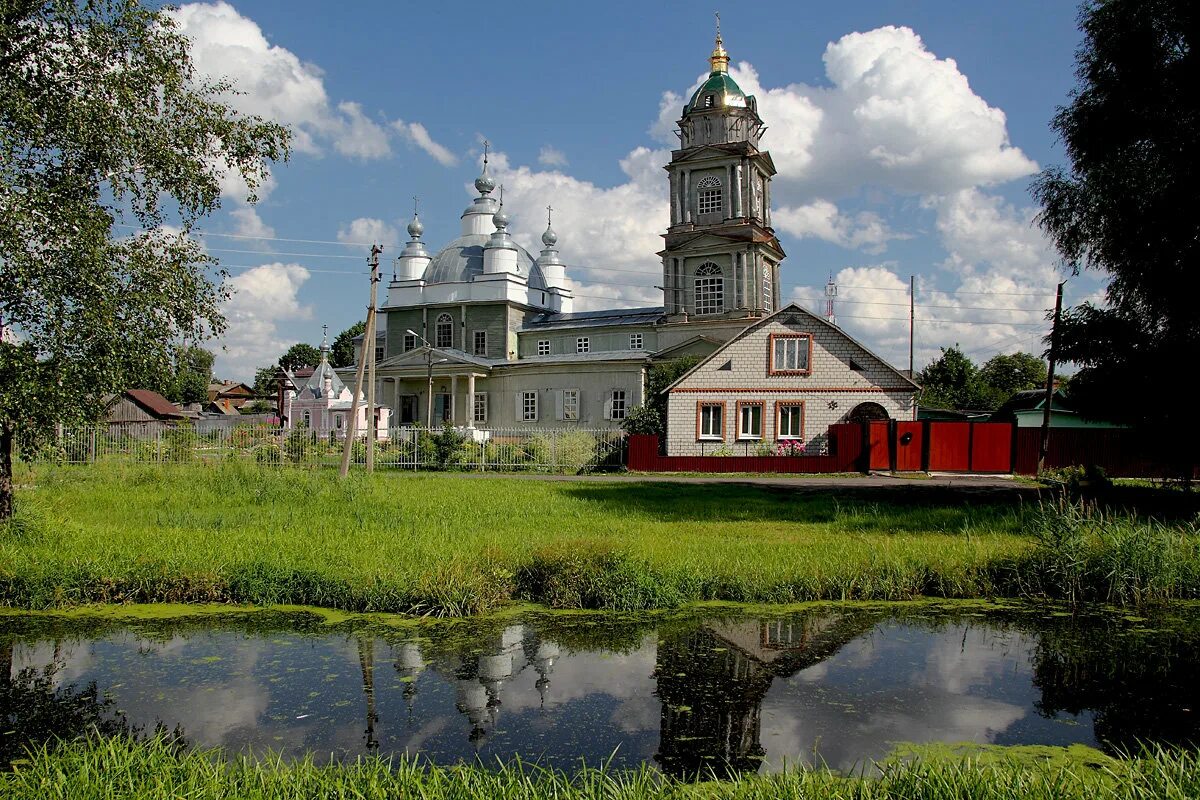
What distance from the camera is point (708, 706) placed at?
6.67 meters

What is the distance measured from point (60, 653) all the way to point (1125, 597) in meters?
10.7

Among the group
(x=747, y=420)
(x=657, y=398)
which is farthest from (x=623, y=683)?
(x=657, y=398)

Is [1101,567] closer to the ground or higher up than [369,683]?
higher up

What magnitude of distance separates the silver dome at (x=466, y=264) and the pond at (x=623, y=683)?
140 ft

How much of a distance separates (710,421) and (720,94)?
19.3m

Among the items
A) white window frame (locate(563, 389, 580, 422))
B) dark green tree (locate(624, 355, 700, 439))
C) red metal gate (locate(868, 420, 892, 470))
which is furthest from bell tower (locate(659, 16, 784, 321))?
red metal gate (locate(868, 420, 892, 470))

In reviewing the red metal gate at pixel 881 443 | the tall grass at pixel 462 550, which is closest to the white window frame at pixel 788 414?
the red metal gate at pixel 881 443

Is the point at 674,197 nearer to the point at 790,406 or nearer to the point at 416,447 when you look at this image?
the point at 790,406

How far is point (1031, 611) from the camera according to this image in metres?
9.74

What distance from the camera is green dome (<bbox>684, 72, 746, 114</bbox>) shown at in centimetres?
4378

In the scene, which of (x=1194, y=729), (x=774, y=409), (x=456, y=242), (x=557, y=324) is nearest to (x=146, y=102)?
(x=1194, y=729)

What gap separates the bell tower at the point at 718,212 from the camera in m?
42.9

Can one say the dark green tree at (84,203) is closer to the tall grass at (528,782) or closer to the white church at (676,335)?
the tall grass at (528,782)

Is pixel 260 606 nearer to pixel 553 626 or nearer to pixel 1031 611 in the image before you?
pixel 553 626
